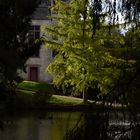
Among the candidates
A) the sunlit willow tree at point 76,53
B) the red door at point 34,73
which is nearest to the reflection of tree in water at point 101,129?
the sunlit willow tree at point 76,53

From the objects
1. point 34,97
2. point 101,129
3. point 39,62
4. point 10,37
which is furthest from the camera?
point 39,62

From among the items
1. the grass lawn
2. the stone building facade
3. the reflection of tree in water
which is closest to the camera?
the reflection of tree in water

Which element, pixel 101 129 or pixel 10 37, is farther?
pixel 10 37

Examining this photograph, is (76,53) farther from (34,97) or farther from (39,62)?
(39,62)

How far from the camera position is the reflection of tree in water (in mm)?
5324

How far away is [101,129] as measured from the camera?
5383 millimetres

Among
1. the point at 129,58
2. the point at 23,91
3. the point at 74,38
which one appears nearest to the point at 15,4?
the point at 129,58

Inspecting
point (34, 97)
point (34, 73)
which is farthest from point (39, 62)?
point (34, 97)

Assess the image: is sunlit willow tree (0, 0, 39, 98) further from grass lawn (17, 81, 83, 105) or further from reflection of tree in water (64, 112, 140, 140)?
grass lawn (17, 81, 83, 105)

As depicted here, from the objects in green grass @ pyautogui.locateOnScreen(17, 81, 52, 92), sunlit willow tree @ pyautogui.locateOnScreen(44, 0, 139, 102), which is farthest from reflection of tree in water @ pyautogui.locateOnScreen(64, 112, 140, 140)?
green grass @ pyautogui.locateOnScreen(17, 81, 52, 92)

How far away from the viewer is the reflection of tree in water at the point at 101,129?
532cm

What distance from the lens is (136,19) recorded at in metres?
5.43

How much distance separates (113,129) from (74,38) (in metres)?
28.5

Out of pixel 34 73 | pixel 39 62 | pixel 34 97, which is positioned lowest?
pixel 34 97
